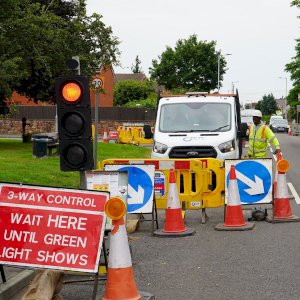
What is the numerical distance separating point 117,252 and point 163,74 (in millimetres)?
84747

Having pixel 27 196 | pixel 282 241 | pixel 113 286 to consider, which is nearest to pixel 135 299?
pixel 113 286

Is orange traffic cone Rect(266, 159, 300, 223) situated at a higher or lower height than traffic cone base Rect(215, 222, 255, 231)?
higher

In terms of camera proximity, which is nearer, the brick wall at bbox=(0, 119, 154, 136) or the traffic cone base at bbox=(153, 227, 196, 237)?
the traffic cone base at bbox=(153, 227, 196, 237)

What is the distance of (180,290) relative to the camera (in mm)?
6758

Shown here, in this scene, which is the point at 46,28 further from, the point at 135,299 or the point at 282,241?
the point at 135,299

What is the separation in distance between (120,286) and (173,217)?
4.29m

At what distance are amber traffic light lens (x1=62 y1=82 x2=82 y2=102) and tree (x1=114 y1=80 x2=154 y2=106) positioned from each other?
68.1 metres

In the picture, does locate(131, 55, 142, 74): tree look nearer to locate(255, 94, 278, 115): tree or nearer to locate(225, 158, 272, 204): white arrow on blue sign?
locate(255, 94, 278, 115): tree

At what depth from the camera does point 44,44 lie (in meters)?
28.3

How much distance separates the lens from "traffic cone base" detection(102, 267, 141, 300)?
5.91 meters

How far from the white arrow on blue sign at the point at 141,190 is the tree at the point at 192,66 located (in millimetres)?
76945

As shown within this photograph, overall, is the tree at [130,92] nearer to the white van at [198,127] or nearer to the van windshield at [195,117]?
the white van at [198,127]

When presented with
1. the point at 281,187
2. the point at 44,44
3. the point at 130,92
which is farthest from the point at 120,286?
the point at 130,92

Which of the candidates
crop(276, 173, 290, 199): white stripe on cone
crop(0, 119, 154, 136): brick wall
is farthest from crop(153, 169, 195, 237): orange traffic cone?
crop(0, 119, 154, 136): brick wall
